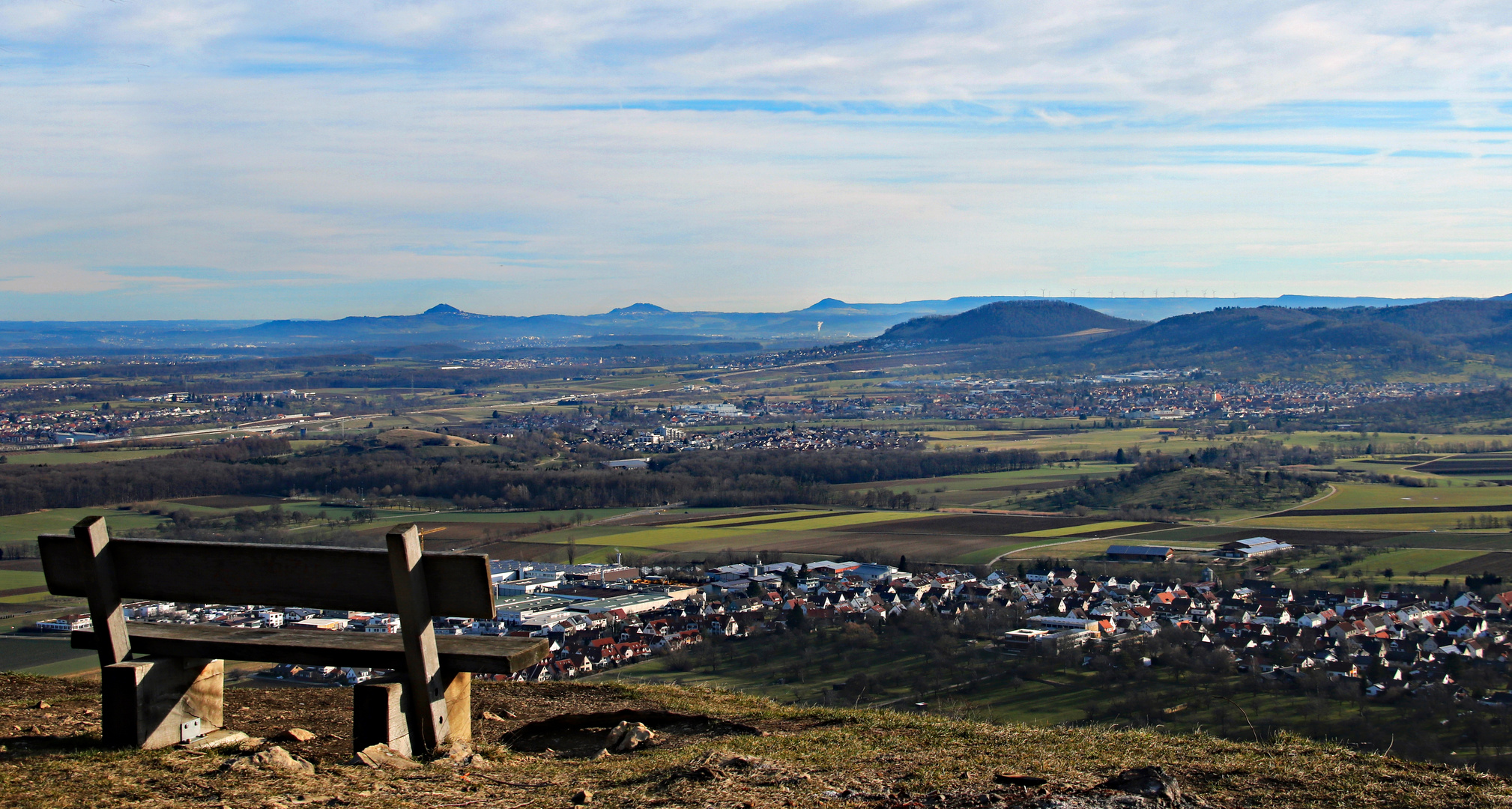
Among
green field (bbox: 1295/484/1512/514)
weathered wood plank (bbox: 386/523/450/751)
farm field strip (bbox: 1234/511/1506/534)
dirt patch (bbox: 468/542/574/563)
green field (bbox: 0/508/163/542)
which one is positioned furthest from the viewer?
green field (bbox: 1295/484/1512/514)

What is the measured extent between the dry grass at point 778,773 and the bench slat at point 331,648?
0.45 m

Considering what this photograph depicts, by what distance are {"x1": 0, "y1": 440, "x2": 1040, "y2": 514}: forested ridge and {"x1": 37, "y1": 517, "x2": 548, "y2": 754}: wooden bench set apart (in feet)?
158

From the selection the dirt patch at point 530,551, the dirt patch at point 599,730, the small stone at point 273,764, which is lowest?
the dirt patch at point 530,551

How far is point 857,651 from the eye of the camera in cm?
2102

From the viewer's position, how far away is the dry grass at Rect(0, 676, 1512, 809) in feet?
14.9

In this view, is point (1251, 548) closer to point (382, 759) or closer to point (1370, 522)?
point (1370, 522)

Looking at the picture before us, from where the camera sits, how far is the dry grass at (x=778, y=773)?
179 inches

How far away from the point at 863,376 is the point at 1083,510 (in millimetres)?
108658

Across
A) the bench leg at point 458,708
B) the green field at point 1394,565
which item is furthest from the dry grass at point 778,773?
the green field at point 1394,565

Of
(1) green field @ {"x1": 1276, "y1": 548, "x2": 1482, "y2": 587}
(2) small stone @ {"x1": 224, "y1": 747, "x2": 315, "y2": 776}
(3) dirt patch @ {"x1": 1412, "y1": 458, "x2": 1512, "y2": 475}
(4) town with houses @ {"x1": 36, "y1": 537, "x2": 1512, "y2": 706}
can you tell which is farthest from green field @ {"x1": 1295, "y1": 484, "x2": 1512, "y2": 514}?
(2) small stone @ {"x1": 224, "y1": 747, "x2": 315, "y2": 776}

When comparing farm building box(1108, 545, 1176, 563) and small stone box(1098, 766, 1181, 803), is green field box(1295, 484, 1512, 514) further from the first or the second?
small stone box(1098, 766, 1181, 803)

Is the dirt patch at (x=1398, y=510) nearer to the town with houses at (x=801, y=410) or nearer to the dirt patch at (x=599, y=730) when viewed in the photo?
the town with houses at (x=801, y=410)

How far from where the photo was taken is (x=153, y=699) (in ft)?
17.8

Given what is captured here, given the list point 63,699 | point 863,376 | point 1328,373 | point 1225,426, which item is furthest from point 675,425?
point 63,699
